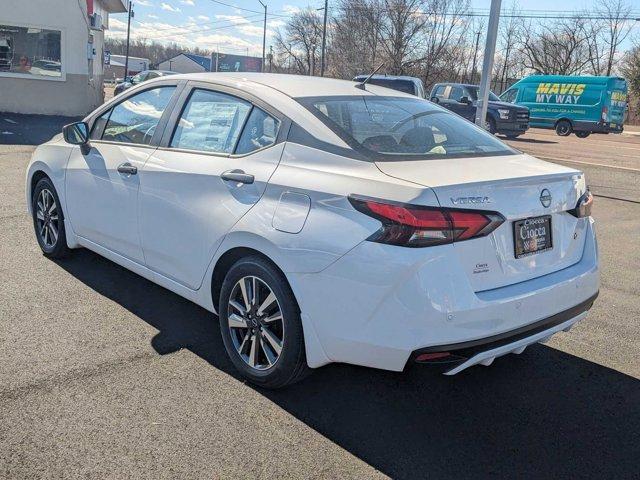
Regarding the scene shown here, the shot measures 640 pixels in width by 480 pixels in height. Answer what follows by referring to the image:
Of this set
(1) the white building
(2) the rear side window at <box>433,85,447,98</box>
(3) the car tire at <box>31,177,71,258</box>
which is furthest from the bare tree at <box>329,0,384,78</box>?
(3) the car tire at <box>31,177,71,258</box>

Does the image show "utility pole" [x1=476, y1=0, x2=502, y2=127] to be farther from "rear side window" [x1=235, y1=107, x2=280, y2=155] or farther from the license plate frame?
the license plate frame

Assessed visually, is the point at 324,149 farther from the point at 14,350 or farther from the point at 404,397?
the point at 14,350

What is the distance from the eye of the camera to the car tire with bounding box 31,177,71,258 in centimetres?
509

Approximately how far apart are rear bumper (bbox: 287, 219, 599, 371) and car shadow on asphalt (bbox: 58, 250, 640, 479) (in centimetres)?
35

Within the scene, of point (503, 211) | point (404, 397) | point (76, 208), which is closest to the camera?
point (503, 211)

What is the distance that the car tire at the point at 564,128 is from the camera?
1077 inches

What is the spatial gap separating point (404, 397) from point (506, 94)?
1144 inches

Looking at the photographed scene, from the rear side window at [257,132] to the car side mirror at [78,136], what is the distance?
5.55 feet

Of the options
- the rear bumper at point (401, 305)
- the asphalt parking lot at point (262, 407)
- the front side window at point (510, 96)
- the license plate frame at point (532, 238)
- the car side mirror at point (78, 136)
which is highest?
the front side window at point (510, 96)

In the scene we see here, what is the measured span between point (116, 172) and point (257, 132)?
1.31 metres

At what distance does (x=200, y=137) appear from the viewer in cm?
379

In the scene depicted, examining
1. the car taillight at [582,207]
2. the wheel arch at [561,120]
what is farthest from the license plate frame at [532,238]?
the wheel arch at [561,120]

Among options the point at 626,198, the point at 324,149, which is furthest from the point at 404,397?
the point at 626,198

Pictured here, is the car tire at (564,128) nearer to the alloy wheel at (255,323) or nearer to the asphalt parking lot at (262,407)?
the asphalt parking lot at (262,407)
